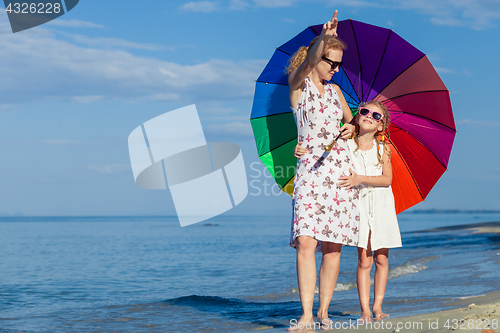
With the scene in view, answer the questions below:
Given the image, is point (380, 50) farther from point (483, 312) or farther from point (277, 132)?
point (483, 312)

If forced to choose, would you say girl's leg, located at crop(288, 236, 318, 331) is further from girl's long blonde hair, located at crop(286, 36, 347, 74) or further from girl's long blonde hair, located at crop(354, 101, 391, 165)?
girl's long blonde hair, located at crop(286, 36, 347, 74)

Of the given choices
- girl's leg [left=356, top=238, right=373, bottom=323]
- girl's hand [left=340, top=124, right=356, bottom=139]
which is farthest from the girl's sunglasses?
girl's leg [left=356, top=238, right=373, bottom=323]

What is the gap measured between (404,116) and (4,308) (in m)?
5.60

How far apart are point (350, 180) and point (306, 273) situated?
75 cm

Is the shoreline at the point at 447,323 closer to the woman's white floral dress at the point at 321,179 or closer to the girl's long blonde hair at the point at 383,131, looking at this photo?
the woman's white floral dress at the point at 321,179

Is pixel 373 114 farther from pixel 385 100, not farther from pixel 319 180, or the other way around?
pixel 319 180

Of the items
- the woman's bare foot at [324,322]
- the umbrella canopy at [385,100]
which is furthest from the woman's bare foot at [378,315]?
the umbrella canopy at [385,100]

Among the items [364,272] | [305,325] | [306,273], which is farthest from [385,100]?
[305,325]

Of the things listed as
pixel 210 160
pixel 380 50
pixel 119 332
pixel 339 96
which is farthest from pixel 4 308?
pixel 380 50

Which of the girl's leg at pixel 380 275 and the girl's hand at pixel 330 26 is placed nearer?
the girl's hand at pixel 330 26

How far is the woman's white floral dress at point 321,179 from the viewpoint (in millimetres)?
3059

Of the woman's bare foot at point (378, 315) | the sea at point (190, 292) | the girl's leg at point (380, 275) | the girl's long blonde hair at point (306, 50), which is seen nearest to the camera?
the girl's long blonde hair at point (306, 50)

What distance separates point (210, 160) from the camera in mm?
8430

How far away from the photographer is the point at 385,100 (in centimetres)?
396
